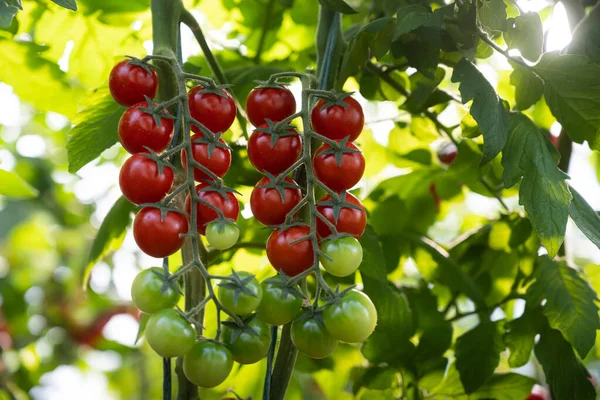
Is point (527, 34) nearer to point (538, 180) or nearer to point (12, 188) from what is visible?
point (538, 180)

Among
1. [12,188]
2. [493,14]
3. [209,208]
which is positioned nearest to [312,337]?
[209,208]

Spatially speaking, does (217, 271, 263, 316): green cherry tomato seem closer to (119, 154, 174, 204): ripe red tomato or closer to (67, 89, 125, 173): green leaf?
(119, 154, 174, 204): ripe red tomato

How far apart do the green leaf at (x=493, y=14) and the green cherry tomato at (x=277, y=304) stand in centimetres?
35

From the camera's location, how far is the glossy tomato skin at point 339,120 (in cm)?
61

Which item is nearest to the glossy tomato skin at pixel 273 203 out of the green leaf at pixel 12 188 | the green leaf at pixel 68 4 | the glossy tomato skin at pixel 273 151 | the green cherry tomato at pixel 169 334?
the glossy tomato skin at pixel 273 151

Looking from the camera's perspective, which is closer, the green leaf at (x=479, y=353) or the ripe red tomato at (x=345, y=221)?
the ripe red tomato at (x=345, y=221)

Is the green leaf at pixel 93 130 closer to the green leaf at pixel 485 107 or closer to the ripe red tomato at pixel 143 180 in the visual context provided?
the ripe red tomato at pixel 143 180

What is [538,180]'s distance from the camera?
2.11 feet

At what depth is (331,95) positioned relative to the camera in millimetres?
607

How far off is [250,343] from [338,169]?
171mm

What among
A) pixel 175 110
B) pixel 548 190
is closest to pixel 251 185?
pixel 175 110

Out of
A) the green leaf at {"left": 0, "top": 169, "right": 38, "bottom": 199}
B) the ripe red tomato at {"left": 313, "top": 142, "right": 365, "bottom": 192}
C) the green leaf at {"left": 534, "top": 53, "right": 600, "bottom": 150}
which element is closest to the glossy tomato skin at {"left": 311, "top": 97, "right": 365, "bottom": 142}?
the ripe red tomato at {"left": 313, "top": 142, "right": 365, "bottom": 192}

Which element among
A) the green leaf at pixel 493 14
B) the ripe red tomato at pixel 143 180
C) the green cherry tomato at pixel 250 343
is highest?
the green leaf at pixel 493 14

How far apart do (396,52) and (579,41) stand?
0.23 metres
